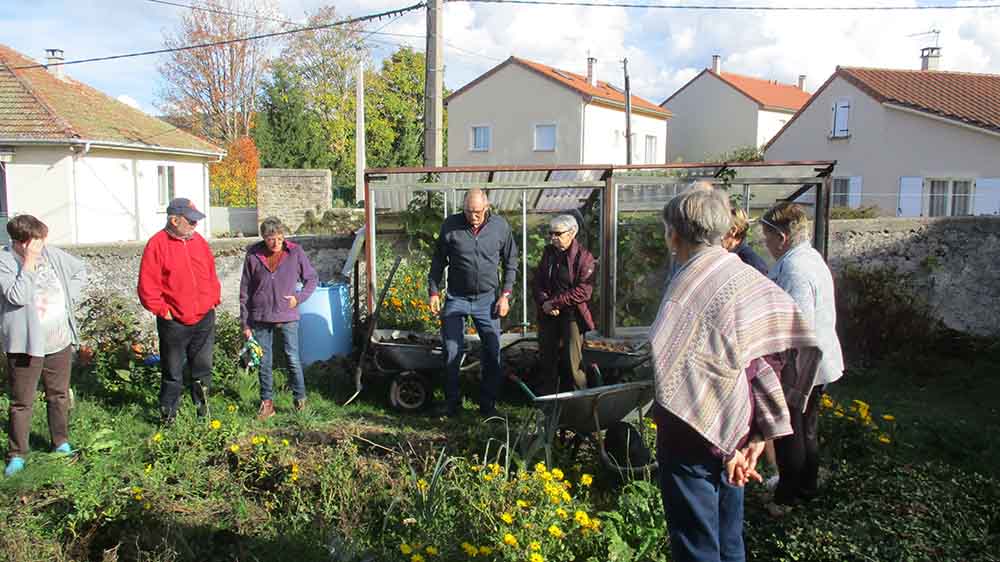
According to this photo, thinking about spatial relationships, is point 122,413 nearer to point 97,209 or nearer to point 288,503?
point 288,503

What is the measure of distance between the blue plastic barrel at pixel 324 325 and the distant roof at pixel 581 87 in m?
24.8

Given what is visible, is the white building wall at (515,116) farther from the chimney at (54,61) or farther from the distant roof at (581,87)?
the chimney at (54,61)

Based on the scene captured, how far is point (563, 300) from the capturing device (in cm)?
552

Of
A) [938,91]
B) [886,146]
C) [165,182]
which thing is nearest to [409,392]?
[165,182]

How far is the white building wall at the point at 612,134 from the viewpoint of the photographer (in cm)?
3117

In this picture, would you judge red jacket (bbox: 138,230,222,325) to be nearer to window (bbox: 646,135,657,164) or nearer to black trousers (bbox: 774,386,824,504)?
black trousers (bbox: 774,386,824,504)

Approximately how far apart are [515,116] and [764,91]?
53.9 feet

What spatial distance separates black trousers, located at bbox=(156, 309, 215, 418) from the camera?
5414mm

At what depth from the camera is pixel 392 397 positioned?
6.13 metres

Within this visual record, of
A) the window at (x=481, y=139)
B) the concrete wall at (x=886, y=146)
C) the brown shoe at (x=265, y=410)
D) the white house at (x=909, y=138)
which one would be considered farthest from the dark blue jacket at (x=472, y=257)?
the window at (x=481, y=139)

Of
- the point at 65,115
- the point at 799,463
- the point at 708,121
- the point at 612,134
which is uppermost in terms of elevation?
the point at 708,121

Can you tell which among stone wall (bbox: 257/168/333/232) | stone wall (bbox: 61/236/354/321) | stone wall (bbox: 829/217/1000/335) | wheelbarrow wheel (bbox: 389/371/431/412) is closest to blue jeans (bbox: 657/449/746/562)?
wheelbarrow wheel (bbox: 389/371/431/412)

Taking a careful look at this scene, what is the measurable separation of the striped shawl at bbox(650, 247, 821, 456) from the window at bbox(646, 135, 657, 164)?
1355 inches

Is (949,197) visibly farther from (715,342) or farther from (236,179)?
(236,179)
